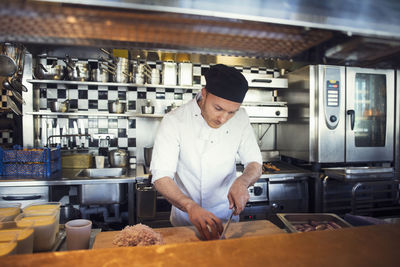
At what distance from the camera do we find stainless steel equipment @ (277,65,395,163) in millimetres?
3486

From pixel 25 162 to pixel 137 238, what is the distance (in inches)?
103

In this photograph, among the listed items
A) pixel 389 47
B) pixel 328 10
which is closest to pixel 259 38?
pixel 328 10

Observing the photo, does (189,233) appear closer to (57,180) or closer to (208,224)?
(208,224)

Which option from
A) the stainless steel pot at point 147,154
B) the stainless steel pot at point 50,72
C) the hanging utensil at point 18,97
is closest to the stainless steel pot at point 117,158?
the stainless steel pot at point 147,154

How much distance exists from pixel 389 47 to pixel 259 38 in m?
0.34

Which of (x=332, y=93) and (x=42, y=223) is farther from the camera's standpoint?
(x=332, y=93)

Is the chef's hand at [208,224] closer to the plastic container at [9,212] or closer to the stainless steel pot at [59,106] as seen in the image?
the plastic container at [9,212]

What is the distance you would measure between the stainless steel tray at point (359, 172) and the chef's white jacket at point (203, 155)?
1747 mm

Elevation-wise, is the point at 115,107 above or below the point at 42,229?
above

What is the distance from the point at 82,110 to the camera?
3893 millimetres

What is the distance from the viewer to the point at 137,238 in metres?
1.21

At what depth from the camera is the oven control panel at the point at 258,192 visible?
3.32 meters

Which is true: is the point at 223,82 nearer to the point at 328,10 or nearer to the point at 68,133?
the point at 328,10

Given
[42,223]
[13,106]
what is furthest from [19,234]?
[13,106]
